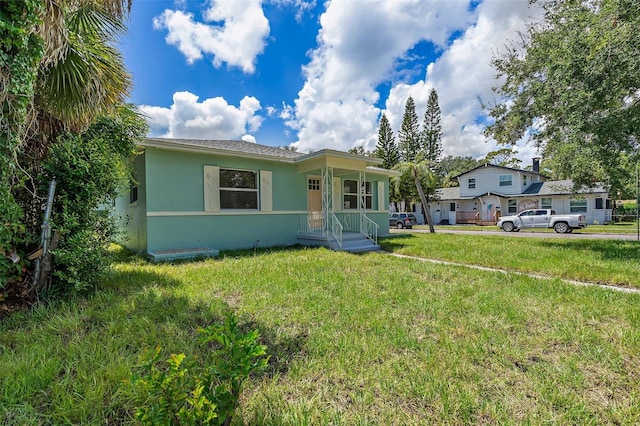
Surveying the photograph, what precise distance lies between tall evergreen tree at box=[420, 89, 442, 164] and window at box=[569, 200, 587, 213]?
13.6 m

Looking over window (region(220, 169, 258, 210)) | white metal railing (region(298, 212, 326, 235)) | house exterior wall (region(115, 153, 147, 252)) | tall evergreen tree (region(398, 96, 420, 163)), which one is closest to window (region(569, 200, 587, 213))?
tall evergreen tree (region(398, 96, 420, 163))

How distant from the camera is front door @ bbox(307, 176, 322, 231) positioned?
35.0 ft

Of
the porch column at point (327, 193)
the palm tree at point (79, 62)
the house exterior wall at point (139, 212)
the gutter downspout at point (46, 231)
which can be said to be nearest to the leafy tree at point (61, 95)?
the palm tree at point (79, 62)

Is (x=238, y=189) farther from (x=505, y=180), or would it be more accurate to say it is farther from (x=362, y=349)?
(x=505, y=180)

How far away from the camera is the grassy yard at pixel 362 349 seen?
1.92 m

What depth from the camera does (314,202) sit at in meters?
10.9

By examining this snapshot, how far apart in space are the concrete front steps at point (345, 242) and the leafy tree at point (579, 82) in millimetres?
6300

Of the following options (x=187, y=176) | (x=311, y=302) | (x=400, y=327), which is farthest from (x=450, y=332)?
(x=187, y=176)

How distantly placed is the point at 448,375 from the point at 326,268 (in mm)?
3845

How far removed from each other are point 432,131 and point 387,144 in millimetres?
5569

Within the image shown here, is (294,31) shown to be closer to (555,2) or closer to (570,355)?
(555,2)

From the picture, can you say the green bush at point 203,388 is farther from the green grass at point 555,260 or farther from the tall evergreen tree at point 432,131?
the tall evergreen tree at point 432,131

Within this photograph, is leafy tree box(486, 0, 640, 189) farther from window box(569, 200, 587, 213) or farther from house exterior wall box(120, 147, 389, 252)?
window box(569, 200, 587, 213)

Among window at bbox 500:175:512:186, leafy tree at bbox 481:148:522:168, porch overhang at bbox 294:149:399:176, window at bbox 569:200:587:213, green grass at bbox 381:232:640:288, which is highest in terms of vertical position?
leafy tree at bbox 481:148:522:168
